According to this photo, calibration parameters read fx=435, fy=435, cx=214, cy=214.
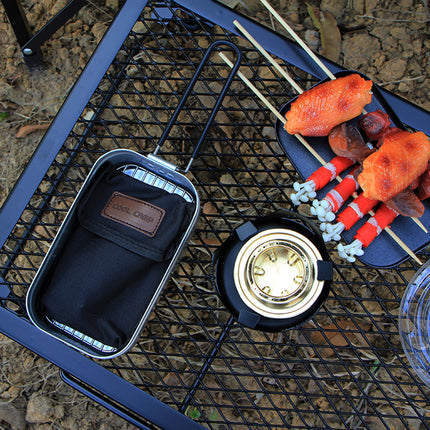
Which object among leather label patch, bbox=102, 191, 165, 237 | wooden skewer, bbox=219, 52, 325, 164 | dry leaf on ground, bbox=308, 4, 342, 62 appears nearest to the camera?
leather label patch, bbox=102, 191, 165, 237

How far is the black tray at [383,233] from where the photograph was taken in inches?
42.0

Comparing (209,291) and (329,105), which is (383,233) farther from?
(209,291)

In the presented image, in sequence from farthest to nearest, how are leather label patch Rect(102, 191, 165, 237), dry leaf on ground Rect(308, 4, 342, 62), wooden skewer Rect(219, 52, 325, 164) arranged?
dry leaf on ground Rect(308, 4, 342, 62) < wooden skewer Rect(219, 52, 325, 164) < leather label patch Rect(102, 191, 165, 237)

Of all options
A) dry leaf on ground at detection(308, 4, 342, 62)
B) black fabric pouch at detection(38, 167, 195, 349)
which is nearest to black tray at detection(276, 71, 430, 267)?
black fabric pouch at detection(38, 167, 195, 349)

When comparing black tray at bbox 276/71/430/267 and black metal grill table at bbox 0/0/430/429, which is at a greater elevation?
black tray at bbox 276/71/430/267

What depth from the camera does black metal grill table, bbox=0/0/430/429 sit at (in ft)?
3.55

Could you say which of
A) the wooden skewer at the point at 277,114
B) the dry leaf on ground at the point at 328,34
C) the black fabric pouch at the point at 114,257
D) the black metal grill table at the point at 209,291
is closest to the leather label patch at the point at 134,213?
the black fabric pouch at the point at 114,257

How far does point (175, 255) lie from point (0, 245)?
46 cm

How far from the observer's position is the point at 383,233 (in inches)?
42.2

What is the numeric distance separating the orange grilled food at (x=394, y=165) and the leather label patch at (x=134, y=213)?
0.47 meters

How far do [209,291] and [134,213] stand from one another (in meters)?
0.66

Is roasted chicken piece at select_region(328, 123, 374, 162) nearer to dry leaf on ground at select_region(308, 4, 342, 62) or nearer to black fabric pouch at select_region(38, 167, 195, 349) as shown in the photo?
black fabric pouch at select_region(38, 167, 195, 349)

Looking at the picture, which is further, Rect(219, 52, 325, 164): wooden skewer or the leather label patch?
Rect(219, 52, 325, 164): wooden skewer

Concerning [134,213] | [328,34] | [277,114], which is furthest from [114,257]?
[328,34]
